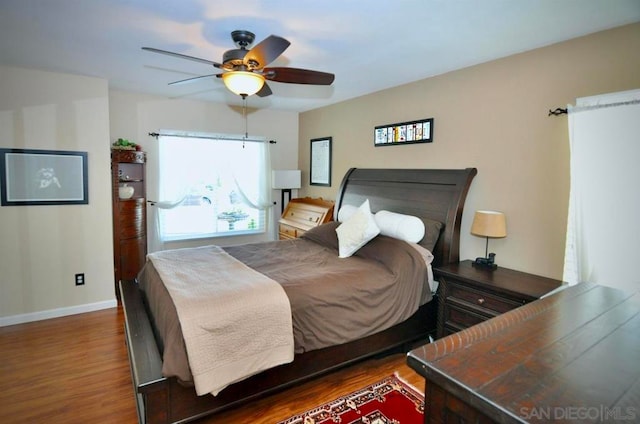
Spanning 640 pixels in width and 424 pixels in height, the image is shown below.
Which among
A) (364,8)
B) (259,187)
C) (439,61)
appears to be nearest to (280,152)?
(259,187)

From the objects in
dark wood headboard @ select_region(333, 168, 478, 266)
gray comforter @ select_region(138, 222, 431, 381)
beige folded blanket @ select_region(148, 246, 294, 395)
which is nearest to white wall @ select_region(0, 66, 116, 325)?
gray comforter @ select_region(138, 222, 431, 381)

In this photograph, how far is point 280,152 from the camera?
5402mm

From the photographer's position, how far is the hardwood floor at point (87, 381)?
213 cm

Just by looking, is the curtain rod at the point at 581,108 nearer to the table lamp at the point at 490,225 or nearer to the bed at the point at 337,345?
the bed at the point at 337,345

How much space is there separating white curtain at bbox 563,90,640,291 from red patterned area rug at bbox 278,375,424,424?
141 centimetres

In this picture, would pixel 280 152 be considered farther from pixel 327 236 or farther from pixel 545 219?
pixel 545 219

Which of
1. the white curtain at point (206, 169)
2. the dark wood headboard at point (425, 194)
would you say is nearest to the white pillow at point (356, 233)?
the dark wood headboard at point (425, 194)

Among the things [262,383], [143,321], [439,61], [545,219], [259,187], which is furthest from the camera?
[259,187]

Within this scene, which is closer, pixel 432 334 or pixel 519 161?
pixel 519 161

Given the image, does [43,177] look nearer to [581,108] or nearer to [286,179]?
[286,179]

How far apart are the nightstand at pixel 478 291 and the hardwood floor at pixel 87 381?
0.56m

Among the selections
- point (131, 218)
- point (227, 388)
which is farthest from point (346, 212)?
point (131, 218)

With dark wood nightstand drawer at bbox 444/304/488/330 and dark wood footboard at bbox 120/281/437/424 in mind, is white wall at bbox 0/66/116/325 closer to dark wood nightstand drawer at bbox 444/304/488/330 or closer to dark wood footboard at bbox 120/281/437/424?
dark wood footboard at bbox 120/281/437/424

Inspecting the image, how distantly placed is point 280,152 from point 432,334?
3579 mm
